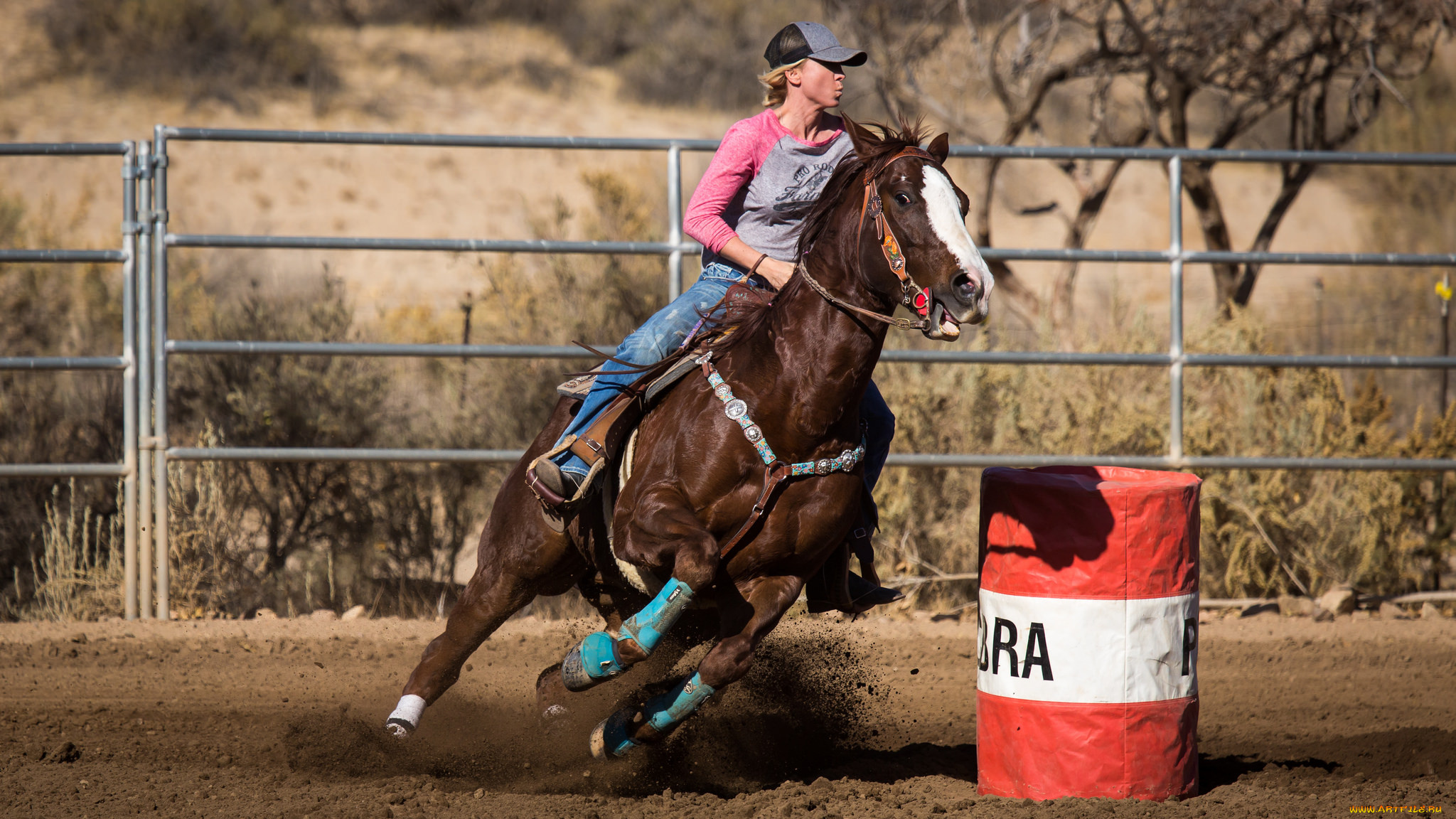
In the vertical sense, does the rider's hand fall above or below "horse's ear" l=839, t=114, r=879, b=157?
below

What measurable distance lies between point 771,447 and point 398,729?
5.69 feet

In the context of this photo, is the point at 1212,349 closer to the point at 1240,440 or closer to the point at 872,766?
the point at 1240,440

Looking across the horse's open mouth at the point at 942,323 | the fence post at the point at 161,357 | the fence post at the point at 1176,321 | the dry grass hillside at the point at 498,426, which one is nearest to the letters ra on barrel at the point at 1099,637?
the horse's open mouth at the point at 942,323

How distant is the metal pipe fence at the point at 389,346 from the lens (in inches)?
233

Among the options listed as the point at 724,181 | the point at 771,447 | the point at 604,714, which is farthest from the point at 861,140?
the point at 604,714

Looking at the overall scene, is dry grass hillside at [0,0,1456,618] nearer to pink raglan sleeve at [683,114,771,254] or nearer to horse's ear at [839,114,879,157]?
pink raglan sleeve at [683,114,771,254]

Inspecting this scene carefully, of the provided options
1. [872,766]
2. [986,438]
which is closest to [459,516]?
[986,438]

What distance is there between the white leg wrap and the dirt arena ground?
0.12 meters

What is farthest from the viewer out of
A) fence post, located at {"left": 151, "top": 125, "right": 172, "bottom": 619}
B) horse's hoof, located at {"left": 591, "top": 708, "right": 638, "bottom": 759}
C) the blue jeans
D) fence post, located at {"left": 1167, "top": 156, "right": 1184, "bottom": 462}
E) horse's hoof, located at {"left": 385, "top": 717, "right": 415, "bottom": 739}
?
fence post, located at {"left": 1167, "top": 156, "right": 1184, "bottom": 462}

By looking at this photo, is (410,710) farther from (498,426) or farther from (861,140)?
(498,426)

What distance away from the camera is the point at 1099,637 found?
3535mm

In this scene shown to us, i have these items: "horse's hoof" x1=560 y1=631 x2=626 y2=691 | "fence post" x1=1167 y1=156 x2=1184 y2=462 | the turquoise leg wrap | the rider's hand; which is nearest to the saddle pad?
the rider's hand

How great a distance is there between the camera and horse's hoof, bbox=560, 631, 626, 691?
355 cm

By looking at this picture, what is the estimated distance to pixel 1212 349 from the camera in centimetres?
789
